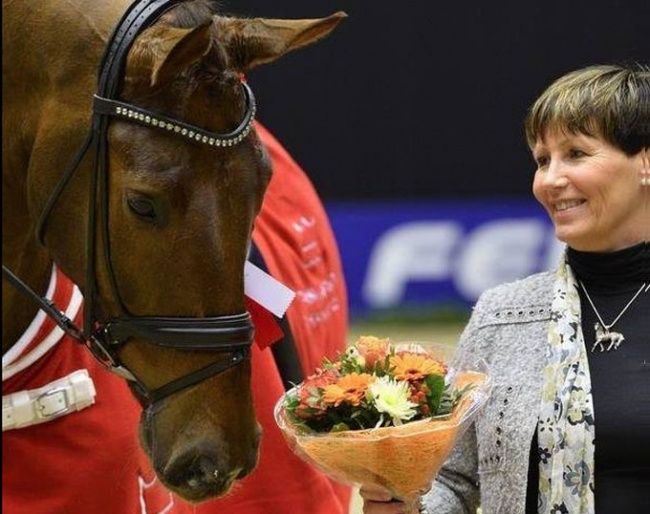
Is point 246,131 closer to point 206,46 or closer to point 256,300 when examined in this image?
point 206,46

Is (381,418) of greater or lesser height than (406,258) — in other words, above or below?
above

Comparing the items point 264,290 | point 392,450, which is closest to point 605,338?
point 392,450

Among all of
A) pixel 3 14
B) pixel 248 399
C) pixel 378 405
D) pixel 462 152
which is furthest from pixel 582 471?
pixel 462 152

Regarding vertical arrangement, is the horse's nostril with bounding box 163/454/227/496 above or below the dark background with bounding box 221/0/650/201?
above

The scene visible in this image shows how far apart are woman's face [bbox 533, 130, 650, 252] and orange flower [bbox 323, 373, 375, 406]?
47cm

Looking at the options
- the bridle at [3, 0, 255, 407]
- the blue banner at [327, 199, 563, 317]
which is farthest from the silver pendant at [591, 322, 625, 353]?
the blue banner at [327, 199, 563, 317]

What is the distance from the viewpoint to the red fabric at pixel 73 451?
95.7 inches

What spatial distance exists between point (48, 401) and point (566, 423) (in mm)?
858

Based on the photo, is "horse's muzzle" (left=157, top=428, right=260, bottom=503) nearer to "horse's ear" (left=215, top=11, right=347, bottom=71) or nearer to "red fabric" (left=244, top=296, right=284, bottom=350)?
"red fabric" (left=244, top=296, right=284, bottom=350)

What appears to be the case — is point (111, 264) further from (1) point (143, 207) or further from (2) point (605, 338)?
(2) point (605, 338)

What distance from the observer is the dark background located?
6.96 m

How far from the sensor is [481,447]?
2.57 metres

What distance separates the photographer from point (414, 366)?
236cm

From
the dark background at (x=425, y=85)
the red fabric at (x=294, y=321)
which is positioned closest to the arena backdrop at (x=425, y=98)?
the dark background at (x=425, y=85)
